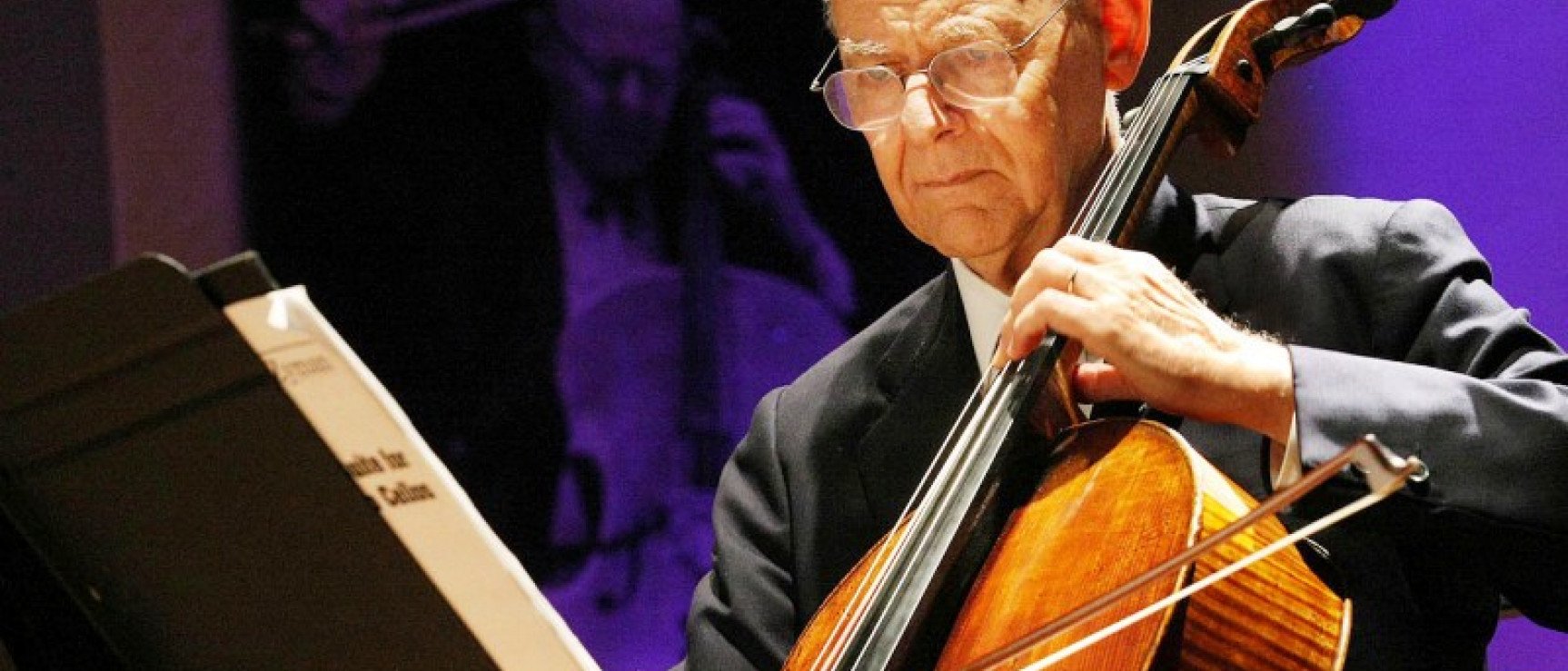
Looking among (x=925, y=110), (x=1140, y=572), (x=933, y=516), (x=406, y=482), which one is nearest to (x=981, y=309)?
(x=925, y=110)

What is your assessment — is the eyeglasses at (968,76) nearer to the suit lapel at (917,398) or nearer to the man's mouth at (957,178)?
the man's mouth at (957,178)

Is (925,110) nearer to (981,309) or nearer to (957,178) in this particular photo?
(957,178)

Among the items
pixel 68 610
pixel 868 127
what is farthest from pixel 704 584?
pixel 68 610

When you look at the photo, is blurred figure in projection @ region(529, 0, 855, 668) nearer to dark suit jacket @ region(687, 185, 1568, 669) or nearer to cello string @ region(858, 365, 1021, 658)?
dark suit jacket @ region(687, 185, 1568, 669)

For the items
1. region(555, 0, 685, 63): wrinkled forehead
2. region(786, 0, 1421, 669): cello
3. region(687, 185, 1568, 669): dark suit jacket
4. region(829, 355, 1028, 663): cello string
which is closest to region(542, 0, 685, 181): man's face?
region(555, 0, 685, 63): wrinkled forehead

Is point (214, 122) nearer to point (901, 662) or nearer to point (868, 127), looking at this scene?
point (868, 127)

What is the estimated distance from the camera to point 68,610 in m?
0.85

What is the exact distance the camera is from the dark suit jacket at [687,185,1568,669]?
1.07 meters

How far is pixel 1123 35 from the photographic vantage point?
1.52 metres

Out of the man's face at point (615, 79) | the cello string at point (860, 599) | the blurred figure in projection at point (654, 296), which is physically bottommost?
the blurred figure in projection at point (654, 296)

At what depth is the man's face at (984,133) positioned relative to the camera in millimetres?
1408

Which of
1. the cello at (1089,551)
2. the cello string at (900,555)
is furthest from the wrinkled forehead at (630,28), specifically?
the cello string at (900,555)

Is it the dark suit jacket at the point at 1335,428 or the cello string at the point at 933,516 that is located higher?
the cello string at the point at 933,516

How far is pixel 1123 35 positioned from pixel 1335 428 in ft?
1.93
